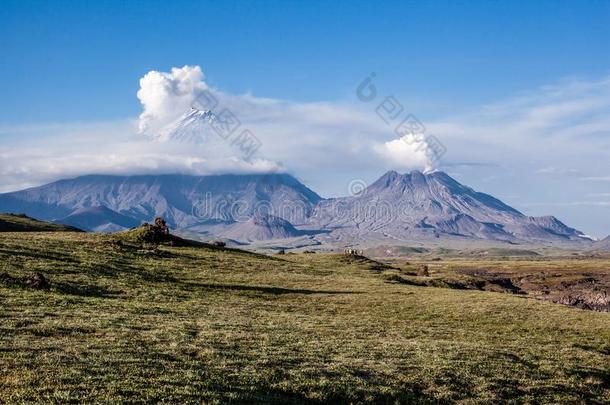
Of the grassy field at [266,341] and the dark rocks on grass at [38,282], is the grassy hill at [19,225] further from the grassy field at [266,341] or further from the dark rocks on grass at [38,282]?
the dark rocks on grass at [38,282]

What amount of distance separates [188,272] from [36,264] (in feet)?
46.3

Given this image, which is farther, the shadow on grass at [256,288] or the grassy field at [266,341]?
the shadow on grass at [256,288]

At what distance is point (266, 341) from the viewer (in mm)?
28922

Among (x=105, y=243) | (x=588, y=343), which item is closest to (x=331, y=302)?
(x=588, y=343)

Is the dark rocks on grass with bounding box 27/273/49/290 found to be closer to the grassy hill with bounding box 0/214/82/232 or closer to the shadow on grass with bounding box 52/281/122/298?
the shadow on grass with bounding box 52/281/122/298

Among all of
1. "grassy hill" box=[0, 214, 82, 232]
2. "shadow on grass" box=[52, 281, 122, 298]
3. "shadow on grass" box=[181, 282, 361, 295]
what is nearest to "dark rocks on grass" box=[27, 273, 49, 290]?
"shadow on grass" box=[52, 281, 122, 298]

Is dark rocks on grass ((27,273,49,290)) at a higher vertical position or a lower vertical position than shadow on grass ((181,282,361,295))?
higher

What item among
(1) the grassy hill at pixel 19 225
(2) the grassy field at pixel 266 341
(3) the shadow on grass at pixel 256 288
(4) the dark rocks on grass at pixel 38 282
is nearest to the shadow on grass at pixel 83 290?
(2) the grassy field at pixel 266 341

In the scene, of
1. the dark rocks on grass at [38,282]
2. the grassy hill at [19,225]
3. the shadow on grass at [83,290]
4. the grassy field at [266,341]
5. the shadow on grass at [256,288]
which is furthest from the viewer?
the grassy hill at [19,225]

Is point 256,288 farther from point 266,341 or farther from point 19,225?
point 19,225

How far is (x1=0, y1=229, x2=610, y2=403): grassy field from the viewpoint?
20.9 metres

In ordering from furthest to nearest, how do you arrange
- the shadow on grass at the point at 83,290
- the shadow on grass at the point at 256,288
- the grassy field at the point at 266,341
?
the shadow on grass at the point at 256,288
the shadow on grass at the point at 83,290
the grassy field at the point at 266,341

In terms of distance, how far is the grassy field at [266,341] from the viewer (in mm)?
20875

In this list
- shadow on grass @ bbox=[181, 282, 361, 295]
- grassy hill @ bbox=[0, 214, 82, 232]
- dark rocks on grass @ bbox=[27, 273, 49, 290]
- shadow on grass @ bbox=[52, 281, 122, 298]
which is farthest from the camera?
grassy hill @ bbox=[0, 214, 82, 232]
